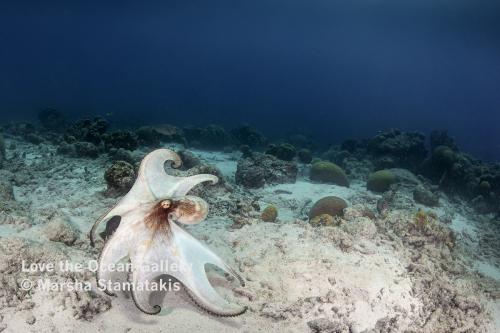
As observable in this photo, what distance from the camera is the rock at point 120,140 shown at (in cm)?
1241

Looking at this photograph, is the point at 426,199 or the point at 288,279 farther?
the point at 426,199

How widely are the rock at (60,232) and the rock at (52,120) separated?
1699 cm

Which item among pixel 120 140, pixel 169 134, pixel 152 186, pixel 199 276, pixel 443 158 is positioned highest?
pixel 152 186

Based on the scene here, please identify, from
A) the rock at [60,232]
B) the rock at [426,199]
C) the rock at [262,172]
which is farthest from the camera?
the rock at [426,199]

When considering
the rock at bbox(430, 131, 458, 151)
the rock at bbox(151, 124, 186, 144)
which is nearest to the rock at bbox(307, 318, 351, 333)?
the rock at bbox(151, 124, 186, 144)

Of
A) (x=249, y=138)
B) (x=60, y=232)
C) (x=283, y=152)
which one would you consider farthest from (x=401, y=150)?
(x=60, y=232)

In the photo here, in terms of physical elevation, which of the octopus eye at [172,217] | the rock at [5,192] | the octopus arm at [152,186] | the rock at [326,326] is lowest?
the rock at [5,192]

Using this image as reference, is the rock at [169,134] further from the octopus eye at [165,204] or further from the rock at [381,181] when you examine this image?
the octopus eye at [165,204]

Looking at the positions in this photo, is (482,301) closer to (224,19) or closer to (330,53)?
(224,19)

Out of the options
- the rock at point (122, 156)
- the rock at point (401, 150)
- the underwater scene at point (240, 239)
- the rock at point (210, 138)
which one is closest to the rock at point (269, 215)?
the underwater scene at point (240, 239)

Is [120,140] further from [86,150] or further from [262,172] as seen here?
[262,172]

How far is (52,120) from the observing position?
21.1m

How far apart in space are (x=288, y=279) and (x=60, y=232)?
11.7 ft

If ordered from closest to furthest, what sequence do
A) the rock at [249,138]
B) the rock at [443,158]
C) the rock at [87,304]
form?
the rock at [87,304] < the rock at [443,158] < the rock at [249,138]
